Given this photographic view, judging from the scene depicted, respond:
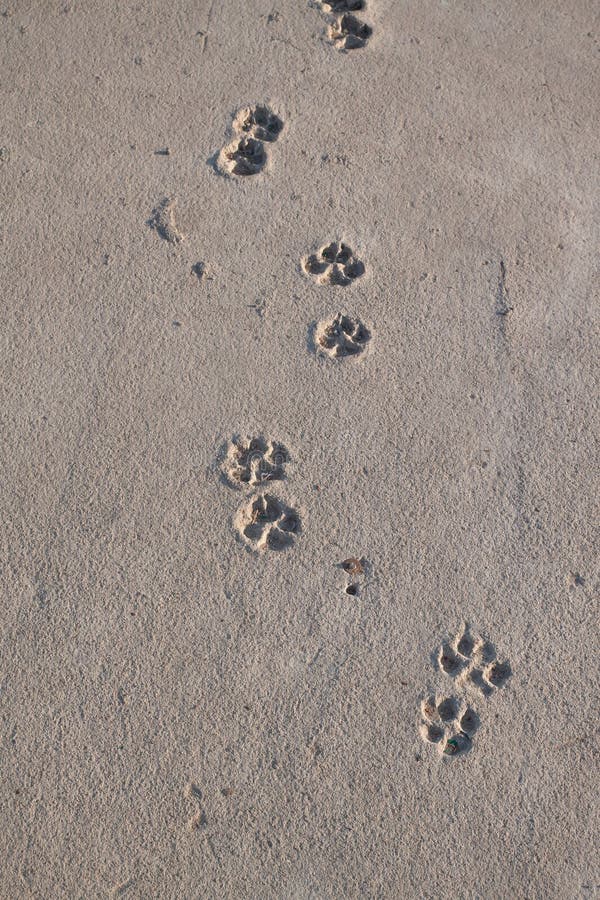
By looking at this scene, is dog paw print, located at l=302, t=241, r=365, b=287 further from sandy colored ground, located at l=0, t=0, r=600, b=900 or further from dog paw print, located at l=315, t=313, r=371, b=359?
dog paw print, located at l=315, t=313, r=371, b=359

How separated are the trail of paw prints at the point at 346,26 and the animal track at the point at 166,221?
3.02ft

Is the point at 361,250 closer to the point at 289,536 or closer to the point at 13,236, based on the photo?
the point at 289,536

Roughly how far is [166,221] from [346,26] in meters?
1.07

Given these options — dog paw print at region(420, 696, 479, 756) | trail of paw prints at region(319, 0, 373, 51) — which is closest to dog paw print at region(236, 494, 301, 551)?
dog paw print at region(420, 696, 479, 756)

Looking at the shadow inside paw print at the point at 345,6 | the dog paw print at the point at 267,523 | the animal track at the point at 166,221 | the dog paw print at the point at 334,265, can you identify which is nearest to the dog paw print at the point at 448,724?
the dog paw print at the point at 267,523

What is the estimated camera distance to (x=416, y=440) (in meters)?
2.51

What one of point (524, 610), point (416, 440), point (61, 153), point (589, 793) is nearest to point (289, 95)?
point (61, 153)

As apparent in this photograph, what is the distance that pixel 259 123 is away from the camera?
9.08 feet

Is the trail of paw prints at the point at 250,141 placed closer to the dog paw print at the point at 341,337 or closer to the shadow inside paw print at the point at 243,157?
the shadow inside paw print at the point at 243,157

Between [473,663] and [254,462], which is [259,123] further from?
[473,663]

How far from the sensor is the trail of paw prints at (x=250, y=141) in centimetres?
272

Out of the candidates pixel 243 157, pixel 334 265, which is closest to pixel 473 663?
pixel 334 265

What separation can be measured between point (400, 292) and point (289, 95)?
2.91 ft

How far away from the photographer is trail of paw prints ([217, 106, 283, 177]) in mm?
2721
